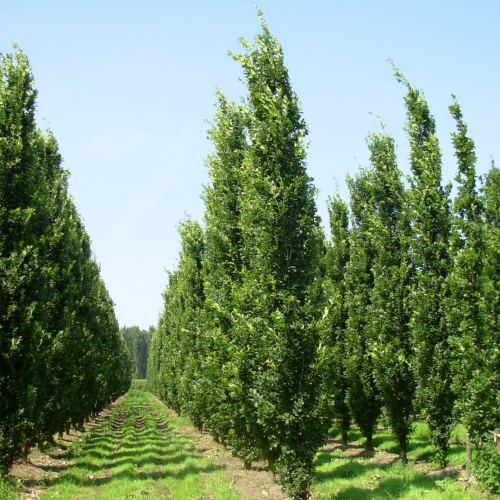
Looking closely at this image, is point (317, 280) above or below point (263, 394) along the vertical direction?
above

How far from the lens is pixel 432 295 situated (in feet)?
47.2

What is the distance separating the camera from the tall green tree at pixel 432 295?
45.6 ft

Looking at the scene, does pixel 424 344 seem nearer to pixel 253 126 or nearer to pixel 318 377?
pixel 318 377

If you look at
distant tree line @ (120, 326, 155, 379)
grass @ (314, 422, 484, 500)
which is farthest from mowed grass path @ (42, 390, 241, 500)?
distant tree line @ (120, 326, 155, 379)

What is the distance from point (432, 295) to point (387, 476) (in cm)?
609

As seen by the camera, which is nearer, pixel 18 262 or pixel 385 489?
pixel 385 489

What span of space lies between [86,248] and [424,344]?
27077 mm

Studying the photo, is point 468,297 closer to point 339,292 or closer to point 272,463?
point 272,463

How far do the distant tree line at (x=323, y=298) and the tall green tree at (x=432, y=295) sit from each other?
49 millimetres

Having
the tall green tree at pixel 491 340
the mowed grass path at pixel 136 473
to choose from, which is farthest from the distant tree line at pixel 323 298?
the mowed grass path at pixel 136 473

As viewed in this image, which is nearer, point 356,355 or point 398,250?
point 398,250

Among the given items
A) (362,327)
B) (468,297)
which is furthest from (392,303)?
(468,297)

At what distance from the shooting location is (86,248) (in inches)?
1303

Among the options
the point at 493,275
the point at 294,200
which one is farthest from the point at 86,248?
the point at 493,275
